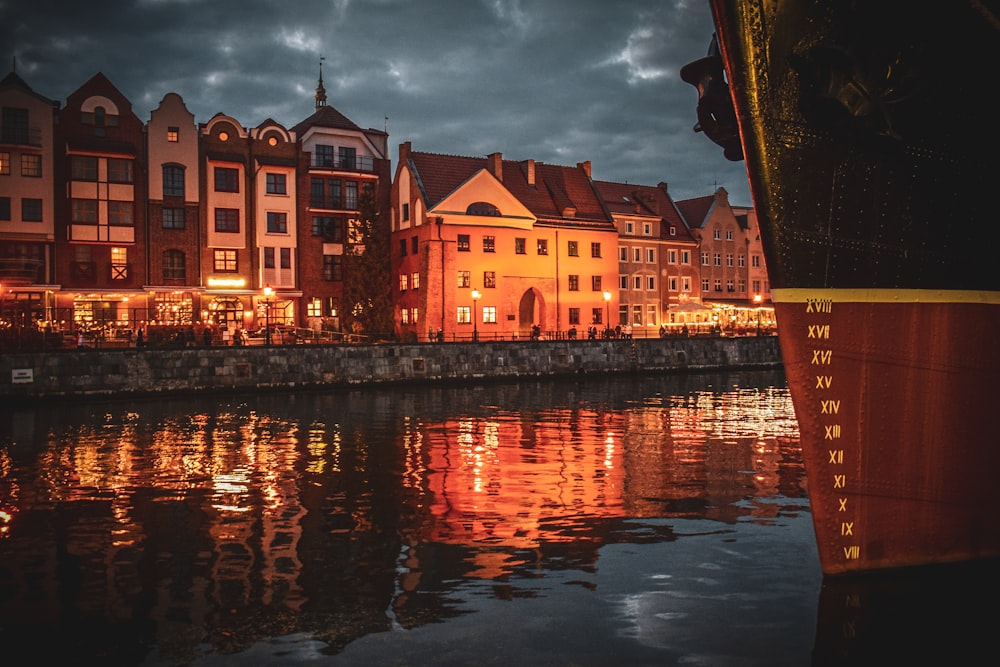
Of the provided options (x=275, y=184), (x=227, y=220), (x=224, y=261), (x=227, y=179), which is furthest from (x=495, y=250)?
(x=227, y=179)

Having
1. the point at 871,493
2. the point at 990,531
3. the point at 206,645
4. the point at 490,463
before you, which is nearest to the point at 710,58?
the point at 871,493

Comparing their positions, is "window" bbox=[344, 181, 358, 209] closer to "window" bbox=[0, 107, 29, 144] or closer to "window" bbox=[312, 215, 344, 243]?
"window" bbox=[312, 215, 344, 243]

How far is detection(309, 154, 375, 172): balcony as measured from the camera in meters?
56.2

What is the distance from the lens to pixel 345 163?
5697 cm

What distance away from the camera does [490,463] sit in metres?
19.4

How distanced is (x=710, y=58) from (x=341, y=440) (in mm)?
16629

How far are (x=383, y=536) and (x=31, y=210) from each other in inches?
1766

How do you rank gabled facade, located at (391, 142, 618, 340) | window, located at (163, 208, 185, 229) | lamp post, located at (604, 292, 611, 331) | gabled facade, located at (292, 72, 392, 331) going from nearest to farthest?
→ window, located at (163, 208, 185, 229)
gabled facade, located at (391, 142, 618, 340)
gabled facade, located at (292, 72, 392, 331)
lamp post, located at (604, 292, 611, 331)

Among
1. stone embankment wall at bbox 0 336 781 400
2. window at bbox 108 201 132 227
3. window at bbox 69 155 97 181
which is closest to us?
stone embankment wall at bbox 0 336 781 400

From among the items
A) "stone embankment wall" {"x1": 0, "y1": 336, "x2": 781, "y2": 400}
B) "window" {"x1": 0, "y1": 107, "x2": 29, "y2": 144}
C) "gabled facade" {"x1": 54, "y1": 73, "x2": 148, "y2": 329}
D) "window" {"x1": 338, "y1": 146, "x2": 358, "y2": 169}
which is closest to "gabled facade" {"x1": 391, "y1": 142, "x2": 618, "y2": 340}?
"window" {"x1": 338, "y1": 146, "x2": 358, "y2": 169}

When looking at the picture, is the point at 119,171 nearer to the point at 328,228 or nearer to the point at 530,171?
the point at 328,228

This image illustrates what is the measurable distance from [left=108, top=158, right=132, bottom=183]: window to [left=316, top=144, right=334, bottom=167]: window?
12038 mm

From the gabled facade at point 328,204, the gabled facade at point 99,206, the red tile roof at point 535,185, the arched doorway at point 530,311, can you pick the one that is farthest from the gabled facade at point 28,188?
the arched doorway at point 530,311

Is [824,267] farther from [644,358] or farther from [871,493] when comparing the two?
[644,358]
